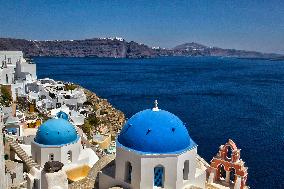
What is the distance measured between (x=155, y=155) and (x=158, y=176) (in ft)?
3.20

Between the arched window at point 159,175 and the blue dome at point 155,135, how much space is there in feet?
2.18

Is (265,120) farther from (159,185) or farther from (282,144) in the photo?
(159,185)

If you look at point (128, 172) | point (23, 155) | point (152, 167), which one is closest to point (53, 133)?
point (23, 155)

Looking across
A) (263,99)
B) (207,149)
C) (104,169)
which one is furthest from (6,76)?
(263,99)

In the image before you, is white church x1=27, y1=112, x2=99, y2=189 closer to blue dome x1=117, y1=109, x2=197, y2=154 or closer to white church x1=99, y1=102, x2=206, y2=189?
white church x1=99, y1=102, x2=206, y2=189

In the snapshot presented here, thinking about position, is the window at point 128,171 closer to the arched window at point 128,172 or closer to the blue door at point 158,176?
the arched window at point 128,172

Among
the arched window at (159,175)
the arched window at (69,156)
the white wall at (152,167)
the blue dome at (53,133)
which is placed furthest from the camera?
the arched window at (69,156)

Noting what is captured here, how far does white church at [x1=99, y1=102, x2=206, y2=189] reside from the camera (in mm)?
13031

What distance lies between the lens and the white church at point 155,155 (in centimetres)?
1303

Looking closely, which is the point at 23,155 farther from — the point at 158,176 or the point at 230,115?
the point at 230,115

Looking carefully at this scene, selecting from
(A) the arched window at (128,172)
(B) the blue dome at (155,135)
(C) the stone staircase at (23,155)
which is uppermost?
(B) the blue dome at (155,135)

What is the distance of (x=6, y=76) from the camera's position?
4644 centimetres

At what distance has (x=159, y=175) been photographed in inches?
523

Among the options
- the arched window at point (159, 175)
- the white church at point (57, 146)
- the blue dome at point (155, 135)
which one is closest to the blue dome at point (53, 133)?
the white church at point (57, 146)
